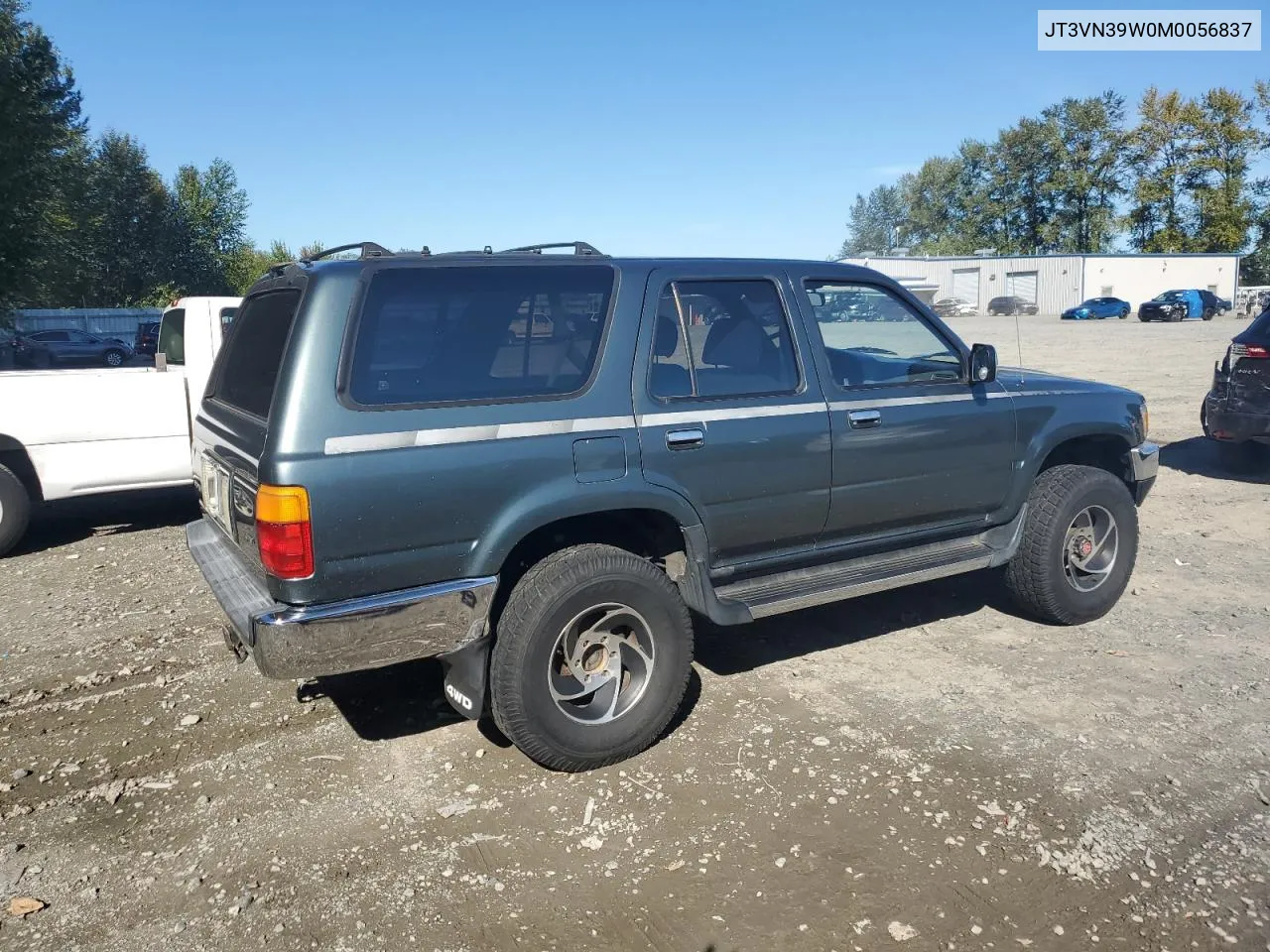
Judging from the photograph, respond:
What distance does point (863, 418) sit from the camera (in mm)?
4320

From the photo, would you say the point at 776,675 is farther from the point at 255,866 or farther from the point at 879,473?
the point at 255,866

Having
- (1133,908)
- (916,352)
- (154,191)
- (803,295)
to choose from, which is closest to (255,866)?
(1133,908)

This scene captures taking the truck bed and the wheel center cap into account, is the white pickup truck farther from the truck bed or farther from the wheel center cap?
the wheel center cap

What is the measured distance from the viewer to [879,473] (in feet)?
14.4

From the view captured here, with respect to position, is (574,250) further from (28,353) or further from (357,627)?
(28,353)

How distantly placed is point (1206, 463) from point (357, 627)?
30.1ft

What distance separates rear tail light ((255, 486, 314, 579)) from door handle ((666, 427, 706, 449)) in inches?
54.5

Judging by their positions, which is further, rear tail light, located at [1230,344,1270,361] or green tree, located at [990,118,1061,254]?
green tree, located at [990,118,1061,254]

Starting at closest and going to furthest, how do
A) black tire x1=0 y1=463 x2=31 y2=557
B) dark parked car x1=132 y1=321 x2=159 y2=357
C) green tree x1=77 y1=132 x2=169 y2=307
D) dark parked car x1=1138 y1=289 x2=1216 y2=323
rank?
Result: black tire x1=0 y1=463 x2=31 y2=557
dark parked car x1=132 y1=321 x2=159 y2=357
dark parked car x1=1138 y1=289 x2=1216 y2=323
green tree x1=77 y1=132 x2=169 y2=307

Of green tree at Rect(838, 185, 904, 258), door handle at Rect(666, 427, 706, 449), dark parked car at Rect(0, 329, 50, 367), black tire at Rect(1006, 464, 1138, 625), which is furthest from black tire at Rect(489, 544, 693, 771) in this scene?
green tree at Rect(838, 185, 904, 258)

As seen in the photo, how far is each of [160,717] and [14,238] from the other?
21267 mm

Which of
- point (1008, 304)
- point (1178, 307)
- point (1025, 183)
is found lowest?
point (1008, 304)

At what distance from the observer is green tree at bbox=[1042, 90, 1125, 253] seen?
7131cm

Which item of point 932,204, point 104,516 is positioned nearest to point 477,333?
point 104,516
